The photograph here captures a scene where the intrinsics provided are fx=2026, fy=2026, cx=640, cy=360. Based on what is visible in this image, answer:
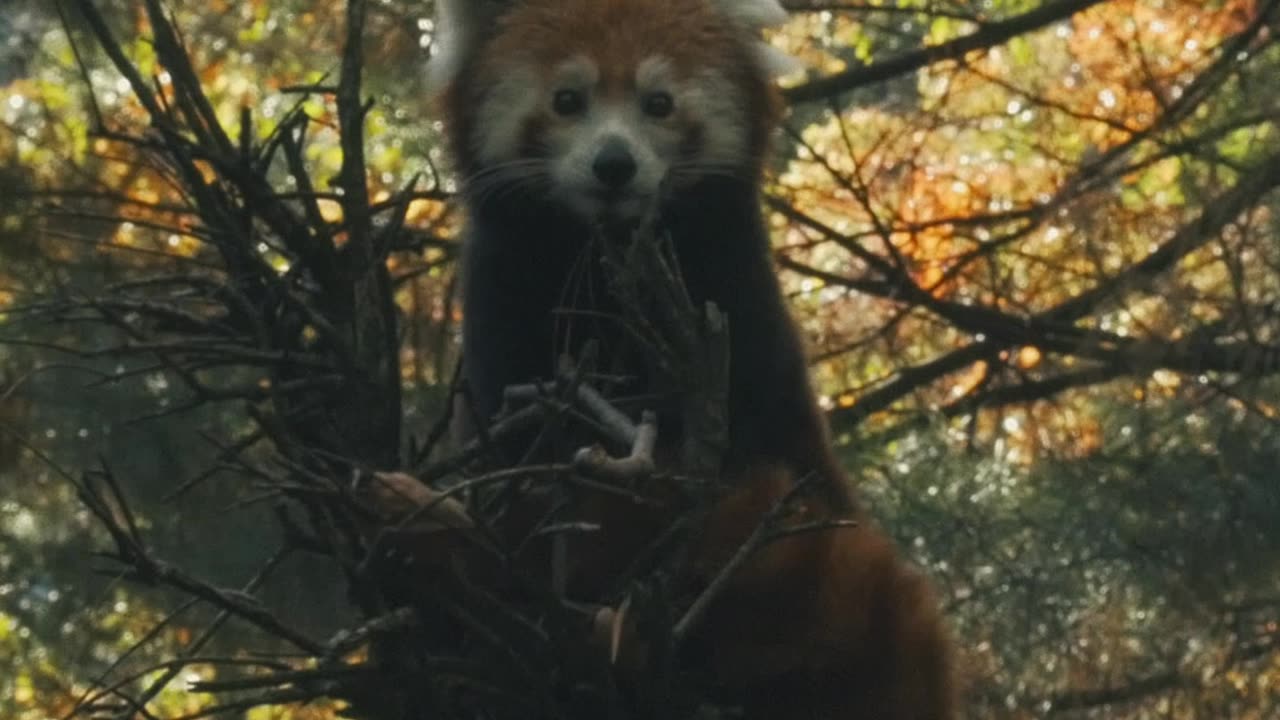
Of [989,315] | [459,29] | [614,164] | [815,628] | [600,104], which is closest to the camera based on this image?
[815,628]

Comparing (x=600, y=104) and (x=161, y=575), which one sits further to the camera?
(x=600, y=104)

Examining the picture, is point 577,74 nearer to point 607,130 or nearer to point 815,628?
point 607,130

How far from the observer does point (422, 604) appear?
1.95 metres

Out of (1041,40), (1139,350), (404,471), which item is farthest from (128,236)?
(404,471)

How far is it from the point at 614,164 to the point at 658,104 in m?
0.19

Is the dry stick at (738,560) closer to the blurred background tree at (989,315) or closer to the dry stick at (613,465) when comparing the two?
the dry stick at (613,465)

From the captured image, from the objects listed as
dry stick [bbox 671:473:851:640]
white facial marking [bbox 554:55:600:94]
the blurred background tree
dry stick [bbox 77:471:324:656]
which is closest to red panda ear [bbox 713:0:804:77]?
white facial marking [bbox 554:55:600:94]

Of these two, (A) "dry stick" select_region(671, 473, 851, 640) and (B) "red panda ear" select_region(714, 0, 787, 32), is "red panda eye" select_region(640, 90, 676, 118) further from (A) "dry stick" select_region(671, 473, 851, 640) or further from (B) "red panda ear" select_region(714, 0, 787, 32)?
(A) "dry stick" select_region(671, 473, 851, 640)

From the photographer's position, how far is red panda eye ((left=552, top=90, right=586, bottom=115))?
107 inches

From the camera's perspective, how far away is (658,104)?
2738 millimetres

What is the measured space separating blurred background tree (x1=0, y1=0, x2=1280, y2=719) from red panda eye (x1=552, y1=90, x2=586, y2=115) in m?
0.64

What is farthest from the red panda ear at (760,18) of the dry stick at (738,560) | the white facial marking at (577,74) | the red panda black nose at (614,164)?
the dry stick at (738,560)

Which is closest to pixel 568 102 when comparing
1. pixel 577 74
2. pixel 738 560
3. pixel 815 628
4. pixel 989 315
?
pixel 577 74

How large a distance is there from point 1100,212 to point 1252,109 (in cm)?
34
